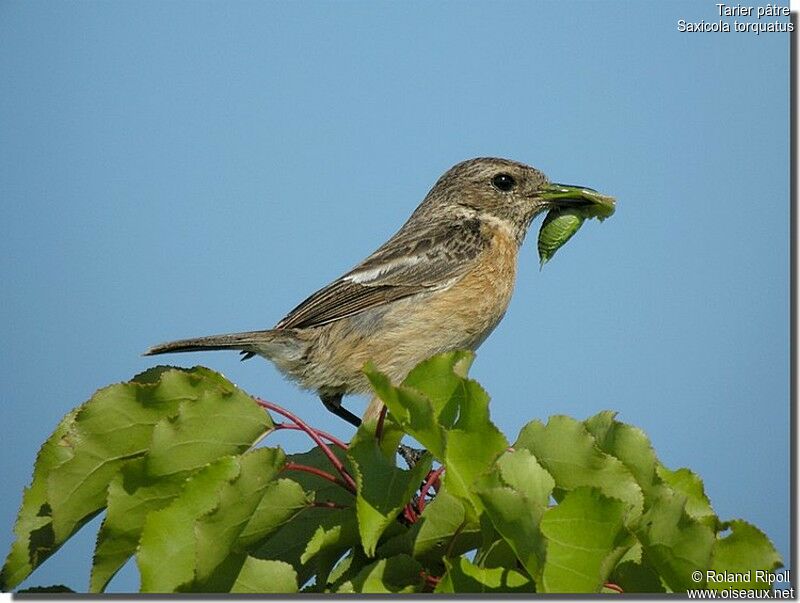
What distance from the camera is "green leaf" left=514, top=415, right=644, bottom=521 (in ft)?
9.71

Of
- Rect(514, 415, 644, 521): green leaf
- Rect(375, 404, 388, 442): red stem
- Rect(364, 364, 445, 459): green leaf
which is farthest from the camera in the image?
Rect(375, 404, 388, 442): red stem

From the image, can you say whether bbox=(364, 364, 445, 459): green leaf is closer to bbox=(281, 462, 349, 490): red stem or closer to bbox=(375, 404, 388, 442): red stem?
bbox=(375, 404, 388, 442): red stem

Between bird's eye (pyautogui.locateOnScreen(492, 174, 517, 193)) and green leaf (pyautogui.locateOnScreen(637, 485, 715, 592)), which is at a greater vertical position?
bird's eye (pyautogui.locateOnScreen(492, 174, 517, 193))

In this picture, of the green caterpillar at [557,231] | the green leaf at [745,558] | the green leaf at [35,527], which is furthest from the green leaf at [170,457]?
the green caterpillar at [557,231]

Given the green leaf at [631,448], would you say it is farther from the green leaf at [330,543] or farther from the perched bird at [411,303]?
the perched bird at [411,303]

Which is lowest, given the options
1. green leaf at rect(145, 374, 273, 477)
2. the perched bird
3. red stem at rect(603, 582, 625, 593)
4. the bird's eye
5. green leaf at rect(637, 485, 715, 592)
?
red stem at rect(603, 582, 625, 593)

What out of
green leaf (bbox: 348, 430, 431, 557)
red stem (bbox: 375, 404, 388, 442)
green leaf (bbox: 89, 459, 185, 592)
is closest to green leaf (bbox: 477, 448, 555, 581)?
green leaf (bbox: 348, 430, 431, 557)

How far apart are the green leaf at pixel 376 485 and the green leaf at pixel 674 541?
0.70m

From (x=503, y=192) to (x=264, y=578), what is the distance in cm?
518

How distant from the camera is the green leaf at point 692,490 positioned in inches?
123

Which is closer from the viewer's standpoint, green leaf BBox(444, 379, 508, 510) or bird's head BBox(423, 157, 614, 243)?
green leaf BBox(444, 379, 508, 510)

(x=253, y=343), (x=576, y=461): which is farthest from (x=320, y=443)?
(x=253, y=343)

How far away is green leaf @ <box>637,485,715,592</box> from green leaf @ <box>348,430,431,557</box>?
27.6 inches

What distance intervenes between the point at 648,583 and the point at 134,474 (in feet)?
5.42
